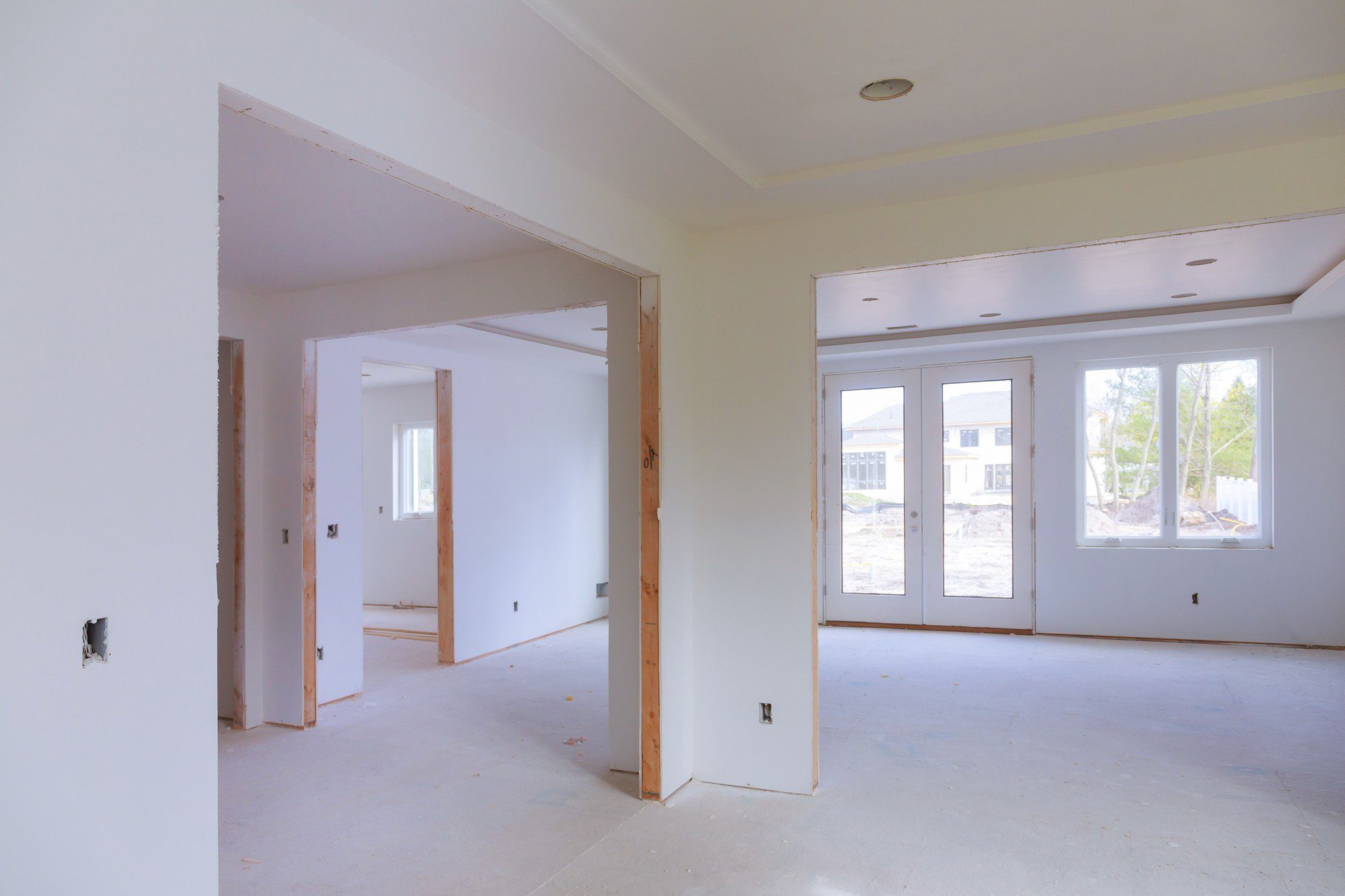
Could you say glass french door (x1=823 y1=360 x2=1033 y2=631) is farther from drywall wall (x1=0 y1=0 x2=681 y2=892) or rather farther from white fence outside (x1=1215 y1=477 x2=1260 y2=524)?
drywall wall (x1=0 y1=0 x2=681 y2=892)

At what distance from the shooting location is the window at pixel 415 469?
31.6 ft

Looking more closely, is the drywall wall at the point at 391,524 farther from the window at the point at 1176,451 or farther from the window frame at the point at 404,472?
the window at the point at 1176,451

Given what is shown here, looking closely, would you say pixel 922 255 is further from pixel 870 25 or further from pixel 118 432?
pixel 118 432

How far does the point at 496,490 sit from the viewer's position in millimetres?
7105

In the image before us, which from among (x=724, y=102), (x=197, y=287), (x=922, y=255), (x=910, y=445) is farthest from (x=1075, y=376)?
(x=197, y=287)

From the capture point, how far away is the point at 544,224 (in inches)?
116

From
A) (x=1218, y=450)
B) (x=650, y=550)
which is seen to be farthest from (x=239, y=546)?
(x=1218, y=450)

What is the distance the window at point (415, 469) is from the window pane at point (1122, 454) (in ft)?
22.3

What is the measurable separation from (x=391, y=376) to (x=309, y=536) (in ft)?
13.5

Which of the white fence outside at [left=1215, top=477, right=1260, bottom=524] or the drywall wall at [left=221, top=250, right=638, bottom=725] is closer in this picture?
the drywall wall at [left=221, top=250, right=638, bottom=725]

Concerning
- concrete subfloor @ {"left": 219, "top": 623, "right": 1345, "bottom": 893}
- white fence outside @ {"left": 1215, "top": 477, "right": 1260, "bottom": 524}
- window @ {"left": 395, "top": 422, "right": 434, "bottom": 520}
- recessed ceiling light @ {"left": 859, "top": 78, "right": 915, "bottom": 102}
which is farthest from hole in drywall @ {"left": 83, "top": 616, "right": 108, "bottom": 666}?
window @ {"left": 395, "top": 422, "right": 434, "bottom": 520}

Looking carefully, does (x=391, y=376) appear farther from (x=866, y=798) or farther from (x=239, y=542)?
(x=866, y=798)

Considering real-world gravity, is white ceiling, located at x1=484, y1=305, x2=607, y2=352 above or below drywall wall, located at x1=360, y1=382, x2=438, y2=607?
above

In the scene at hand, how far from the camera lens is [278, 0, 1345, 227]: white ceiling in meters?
2.16
